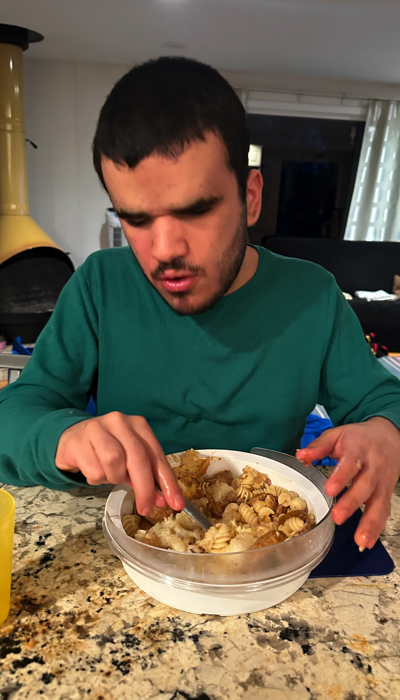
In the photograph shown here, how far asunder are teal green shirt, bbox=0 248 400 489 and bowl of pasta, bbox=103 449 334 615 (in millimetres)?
218

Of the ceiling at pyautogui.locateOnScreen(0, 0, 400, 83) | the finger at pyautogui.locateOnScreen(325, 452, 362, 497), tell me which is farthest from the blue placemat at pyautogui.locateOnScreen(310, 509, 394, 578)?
the ceiling at pyautogui.locateOnScreen(0, 0, 400, 83)

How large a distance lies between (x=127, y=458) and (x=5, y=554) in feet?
0.57

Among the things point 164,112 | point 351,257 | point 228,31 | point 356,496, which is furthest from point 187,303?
point 351,257

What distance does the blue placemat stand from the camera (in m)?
Answer: 0.63

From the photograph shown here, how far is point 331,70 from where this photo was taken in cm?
405

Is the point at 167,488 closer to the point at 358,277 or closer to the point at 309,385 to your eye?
the point at 309,385

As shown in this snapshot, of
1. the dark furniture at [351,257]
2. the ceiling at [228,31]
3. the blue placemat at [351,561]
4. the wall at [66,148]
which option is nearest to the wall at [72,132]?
the wall at [66,148]

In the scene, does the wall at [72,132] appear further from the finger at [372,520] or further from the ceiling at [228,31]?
the finger at [372,520]

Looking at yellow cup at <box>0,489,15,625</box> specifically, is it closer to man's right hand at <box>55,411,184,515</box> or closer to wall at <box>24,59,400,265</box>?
man's right hand at <box>55,411,184,515</box>

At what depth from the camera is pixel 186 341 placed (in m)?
0.94

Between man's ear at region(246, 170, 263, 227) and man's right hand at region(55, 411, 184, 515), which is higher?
man's ear at region(246, 170, 263, 227)

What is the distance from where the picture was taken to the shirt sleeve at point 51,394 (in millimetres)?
685

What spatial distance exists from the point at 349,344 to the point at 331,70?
3.91 meters

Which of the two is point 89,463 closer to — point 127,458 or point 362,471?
point 127,458
